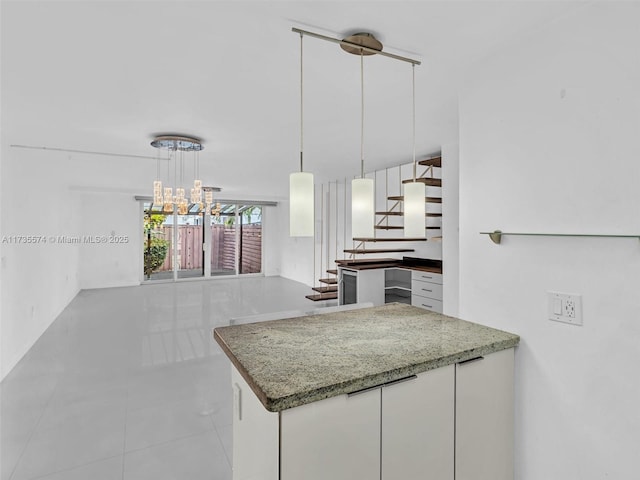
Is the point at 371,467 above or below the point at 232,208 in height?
below

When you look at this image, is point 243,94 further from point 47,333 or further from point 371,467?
point 47,333

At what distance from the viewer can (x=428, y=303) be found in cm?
438

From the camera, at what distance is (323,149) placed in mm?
4184

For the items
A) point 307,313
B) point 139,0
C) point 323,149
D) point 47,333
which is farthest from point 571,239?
point 47,333

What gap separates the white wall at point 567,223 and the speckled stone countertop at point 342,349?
26 cm

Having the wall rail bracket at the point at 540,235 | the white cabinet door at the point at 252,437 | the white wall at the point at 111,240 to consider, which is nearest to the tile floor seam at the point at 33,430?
the white cabinet door at the point at 252,437

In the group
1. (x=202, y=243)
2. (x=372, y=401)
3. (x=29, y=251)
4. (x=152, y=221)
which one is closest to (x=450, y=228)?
(x=372, y=401)

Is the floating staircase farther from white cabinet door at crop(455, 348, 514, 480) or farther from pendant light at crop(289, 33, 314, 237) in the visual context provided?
pendant light at crop(289, 33, 314, 237)

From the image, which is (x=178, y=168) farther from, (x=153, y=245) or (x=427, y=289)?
(x=153, y=245)

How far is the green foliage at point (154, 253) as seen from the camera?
9.09 metres

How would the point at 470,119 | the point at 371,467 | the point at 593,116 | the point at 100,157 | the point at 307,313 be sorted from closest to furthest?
1. the point at 371,467
2. the point at 593,116
3. the point at 470,119
4. the point at 307,313
5. the point at 100,157

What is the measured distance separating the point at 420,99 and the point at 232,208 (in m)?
8.24

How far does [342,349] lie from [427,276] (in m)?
3.19

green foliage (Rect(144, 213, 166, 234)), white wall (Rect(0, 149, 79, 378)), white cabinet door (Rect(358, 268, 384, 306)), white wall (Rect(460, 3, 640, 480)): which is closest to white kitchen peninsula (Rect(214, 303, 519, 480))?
white wall (Rect(460, 3, 640, 480))
